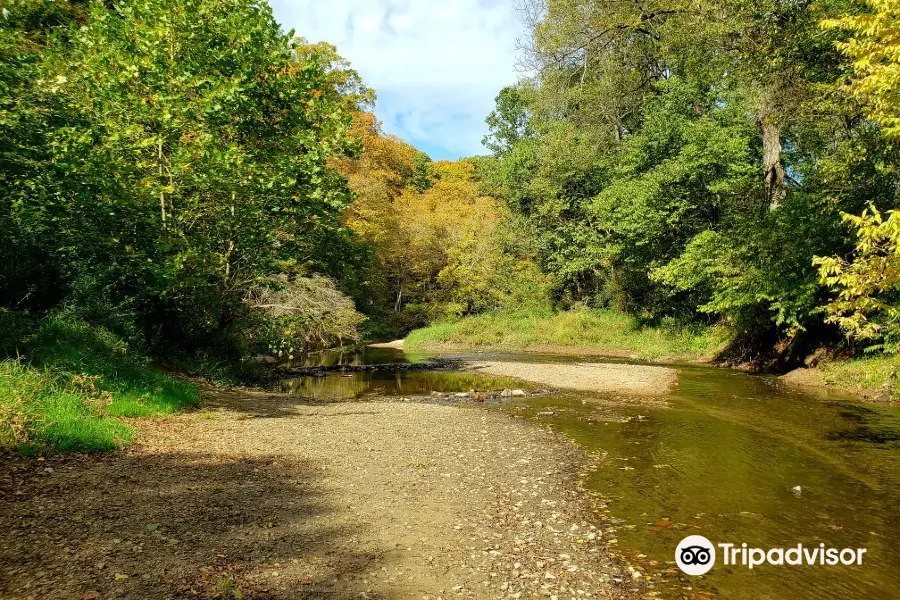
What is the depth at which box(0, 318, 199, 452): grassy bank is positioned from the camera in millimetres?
7754

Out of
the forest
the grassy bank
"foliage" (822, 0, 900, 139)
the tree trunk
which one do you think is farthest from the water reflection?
the tree trunk

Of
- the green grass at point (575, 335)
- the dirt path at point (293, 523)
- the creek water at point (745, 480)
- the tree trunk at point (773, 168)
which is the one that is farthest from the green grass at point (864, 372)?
the dirt path at point (293, 523)

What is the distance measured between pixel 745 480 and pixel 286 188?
13.0 m

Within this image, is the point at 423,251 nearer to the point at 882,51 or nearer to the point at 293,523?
the point at 882,51

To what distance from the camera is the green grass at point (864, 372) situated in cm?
1636

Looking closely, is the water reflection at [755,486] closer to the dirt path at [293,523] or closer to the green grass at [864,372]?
the dirt path at [293,523]

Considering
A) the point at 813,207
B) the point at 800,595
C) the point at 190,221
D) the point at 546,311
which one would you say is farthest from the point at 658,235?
the point at 800,595

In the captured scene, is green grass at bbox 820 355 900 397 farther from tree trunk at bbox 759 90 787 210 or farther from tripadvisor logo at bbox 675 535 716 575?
tripadvisor logo at bbox 675 535 716 575

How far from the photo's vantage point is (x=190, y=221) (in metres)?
15.1

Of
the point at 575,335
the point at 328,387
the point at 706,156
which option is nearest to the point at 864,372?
the point at 706,156

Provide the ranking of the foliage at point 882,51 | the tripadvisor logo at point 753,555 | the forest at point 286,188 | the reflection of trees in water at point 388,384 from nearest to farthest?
the tripadvisor logo at point 753,555, the foliage at point 882,51, the forest at point 286,188, the reflection of trees in water at point 388,384

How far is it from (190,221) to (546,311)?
110 ft

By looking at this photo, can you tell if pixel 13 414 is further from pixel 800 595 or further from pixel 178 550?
pixel 800 595

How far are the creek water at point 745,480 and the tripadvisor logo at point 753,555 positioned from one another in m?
0.10
